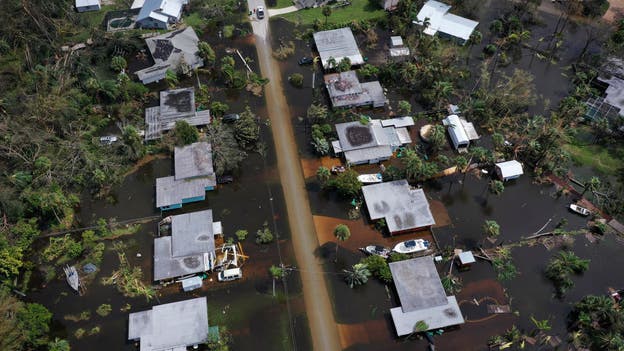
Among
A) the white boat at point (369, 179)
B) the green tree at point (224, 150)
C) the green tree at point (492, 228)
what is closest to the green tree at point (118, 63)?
the green tree at point (224, 150)

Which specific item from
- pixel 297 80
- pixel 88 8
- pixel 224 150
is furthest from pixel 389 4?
pixel 88 8

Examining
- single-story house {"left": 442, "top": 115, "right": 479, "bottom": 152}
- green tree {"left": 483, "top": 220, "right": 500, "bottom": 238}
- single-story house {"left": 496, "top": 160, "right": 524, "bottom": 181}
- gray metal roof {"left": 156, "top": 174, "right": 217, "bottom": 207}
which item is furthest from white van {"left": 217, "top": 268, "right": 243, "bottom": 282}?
single-story house {"left": 496, "top": 160, "right": 524, "bottom": 181}

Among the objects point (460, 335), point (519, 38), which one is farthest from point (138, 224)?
point (519, 38)

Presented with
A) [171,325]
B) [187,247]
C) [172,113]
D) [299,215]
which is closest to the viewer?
[171,325]

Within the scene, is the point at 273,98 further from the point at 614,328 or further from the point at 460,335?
the point at 614,328

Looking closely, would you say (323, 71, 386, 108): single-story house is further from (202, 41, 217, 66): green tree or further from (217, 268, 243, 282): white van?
(217, 268, 243, 282): white van

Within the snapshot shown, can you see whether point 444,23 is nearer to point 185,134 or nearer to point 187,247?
point 185,134
